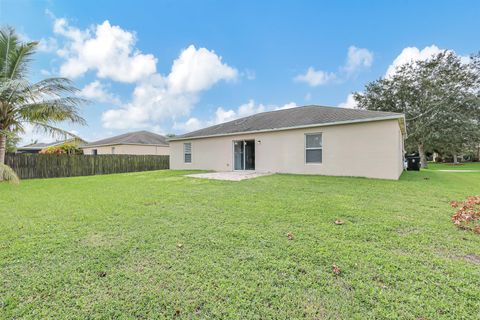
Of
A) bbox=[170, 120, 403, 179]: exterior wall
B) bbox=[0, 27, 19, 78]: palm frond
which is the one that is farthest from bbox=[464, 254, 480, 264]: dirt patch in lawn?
bbox=[0, 27, 19, 78]: palm frond

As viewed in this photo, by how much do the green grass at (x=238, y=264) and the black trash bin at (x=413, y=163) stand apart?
45.0 ft

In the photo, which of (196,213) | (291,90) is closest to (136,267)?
(196,213)

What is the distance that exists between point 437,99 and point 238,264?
2767cm

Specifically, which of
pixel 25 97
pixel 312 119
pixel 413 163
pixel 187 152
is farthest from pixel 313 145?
pixel 25 97

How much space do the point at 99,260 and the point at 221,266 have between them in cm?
157

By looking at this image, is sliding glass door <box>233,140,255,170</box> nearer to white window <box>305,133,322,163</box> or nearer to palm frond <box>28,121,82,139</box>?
white window <box>305,133,322,163</box>

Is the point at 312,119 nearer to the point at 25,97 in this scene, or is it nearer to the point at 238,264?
the point at 238,264

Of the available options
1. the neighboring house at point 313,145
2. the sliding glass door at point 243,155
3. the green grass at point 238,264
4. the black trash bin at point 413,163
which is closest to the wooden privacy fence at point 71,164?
the neighboring house at point 313,145

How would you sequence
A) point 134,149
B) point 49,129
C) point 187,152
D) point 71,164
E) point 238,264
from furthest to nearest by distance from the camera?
point 134,149 → point 187,152 → point 71,164 → point 49,129 → point 238,264

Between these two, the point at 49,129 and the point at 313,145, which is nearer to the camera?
the point at 313,145

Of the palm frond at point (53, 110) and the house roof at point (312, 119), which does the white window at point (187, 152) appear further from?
the palm frond at point (53, 110)

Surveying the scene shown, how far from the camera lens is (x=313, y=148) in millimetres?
11578

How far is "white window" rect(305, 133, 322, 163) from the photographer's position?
11.4 meters

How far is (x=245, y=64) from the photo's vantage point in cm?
1678
